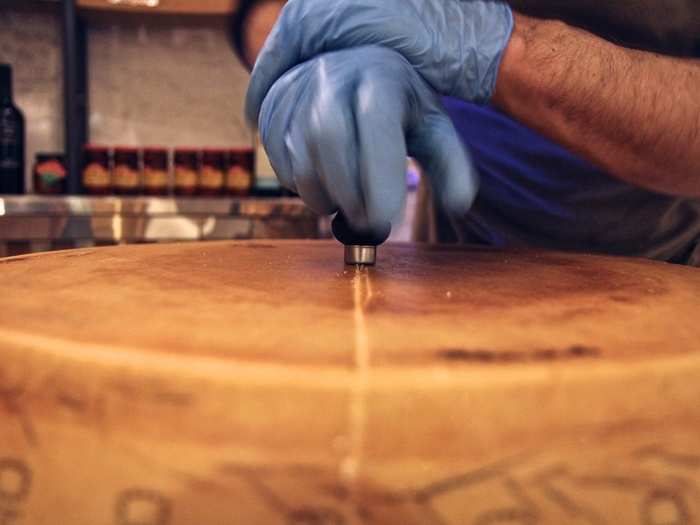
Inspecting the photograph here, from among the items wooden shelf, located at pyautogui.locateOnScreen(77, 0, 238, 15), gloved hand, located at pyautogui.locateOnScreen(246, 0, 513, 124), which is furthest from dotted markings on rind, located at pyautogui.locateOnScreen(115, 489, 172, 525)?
wooden shelf, located at pyautogui.locateOnScreen(77, 0, 238, 15)

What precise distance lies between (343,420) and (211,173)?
191 centimetres

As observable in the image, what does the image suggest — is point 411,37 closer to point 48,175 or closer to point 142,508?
point 142,508

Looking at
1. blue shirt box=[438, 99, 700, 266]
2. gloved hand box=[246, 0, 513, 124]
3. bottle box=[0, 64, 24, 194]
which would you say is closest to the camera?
gloved hand box=[246, 0, 513, 124]

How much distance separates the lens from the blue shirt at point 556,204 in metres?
1.10

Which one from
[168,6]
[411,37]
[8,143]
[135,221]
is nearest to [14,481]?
[411,37]

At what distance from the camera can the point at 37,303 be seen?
1.30 ft

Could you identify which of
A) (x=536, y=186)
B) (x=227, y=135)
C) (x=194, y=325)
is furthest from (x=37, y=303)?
(x=227, y=135)

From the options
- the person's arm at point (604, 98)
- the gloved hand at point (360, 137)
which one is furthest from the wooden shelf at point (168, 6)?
the gloved hand at point (360, 137)

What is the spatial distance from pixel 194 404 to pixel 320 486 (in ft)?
0.22

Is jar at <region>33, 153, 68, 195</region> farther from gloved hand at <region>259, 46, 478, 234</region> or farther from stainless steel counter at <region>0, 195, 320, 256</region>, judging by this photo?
gloved hand at <region>259, 46, 478, 234</region>

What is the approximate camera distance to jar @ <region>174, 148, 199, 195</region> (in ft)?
6.93

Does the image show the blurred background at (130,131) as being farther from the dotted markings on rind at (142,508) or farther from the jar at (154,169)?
the dotted markings on rind at (142,508)

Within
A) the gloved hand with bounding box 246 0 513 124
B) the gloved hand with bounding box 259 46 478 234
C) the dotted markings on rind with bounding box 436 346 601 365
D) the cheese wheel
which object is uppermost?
the gloved hand with bounding box 246 0 513 124

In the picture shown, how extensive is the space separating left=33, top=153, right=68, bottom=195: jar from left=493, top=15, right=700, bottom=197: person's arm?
1.66 metres
